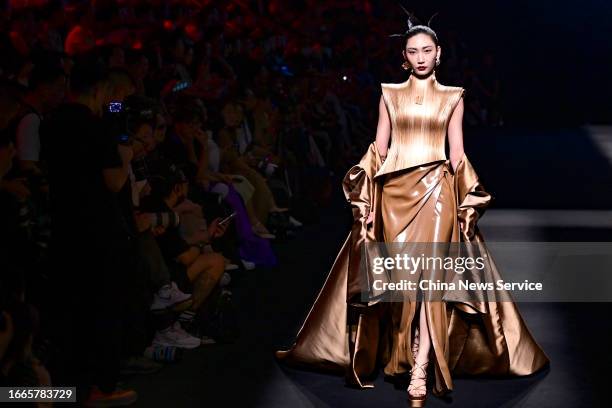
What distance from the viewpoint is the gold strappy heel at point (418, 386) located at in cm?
507

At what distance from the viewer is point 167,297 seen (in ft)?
19.3

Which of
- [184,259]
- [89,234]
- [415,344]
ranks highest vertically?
[89,234]

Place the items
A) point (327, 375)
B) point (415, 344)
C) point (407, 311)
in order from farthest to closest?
point (327, 375), point (415, 344), point (407, 311)

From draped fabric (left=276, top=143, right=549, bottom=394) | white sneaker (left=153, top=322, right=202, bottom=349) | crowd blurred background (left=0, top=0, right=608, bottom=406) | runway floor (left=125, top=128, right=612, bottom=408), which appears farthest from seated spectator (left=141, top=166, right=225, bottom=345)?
draped fabric (left=276, top=143, right=549, bottom=394)

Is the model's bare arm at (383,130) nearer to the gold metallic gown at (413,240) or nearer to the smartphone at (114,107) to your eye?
the gold metallic gown at (413,240)

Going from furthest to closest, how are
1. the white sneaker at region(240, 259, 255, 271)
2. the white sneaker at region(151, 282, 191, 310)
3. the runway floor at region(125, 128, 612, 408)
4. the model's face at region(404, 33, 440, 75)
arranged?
the white sneaker at region(240, 259, 255, 271) < the white sneaker at region(151, 282, 191, 310) < the model's face at region(404, 33, 440, 75) < the runway floor at region(125, 128, 612, 408)

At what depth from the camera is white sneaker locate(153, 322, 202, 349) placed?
5941mm

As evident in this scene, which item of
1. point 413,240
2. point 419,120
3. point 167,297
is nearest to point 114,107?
point 167,297

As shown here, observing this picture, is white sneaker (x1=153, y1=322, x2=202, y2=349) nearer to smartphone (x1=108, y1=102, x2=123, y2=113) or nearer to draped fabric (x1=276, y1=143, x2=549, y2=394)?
draped fabric (x1=276, y1=143, x2=549, y2=394)

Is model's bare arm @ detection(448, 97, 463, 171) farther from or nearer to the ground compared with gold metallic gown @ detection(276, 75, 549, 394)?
farther from the ground

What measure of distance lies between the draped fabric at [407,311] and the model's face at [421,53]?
0.43m

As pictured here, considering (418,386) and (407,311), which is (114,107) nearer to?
(407,311)

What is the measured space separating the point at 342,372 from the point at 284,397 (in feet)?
1.57

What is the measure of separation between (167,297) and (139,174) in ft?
2.10
